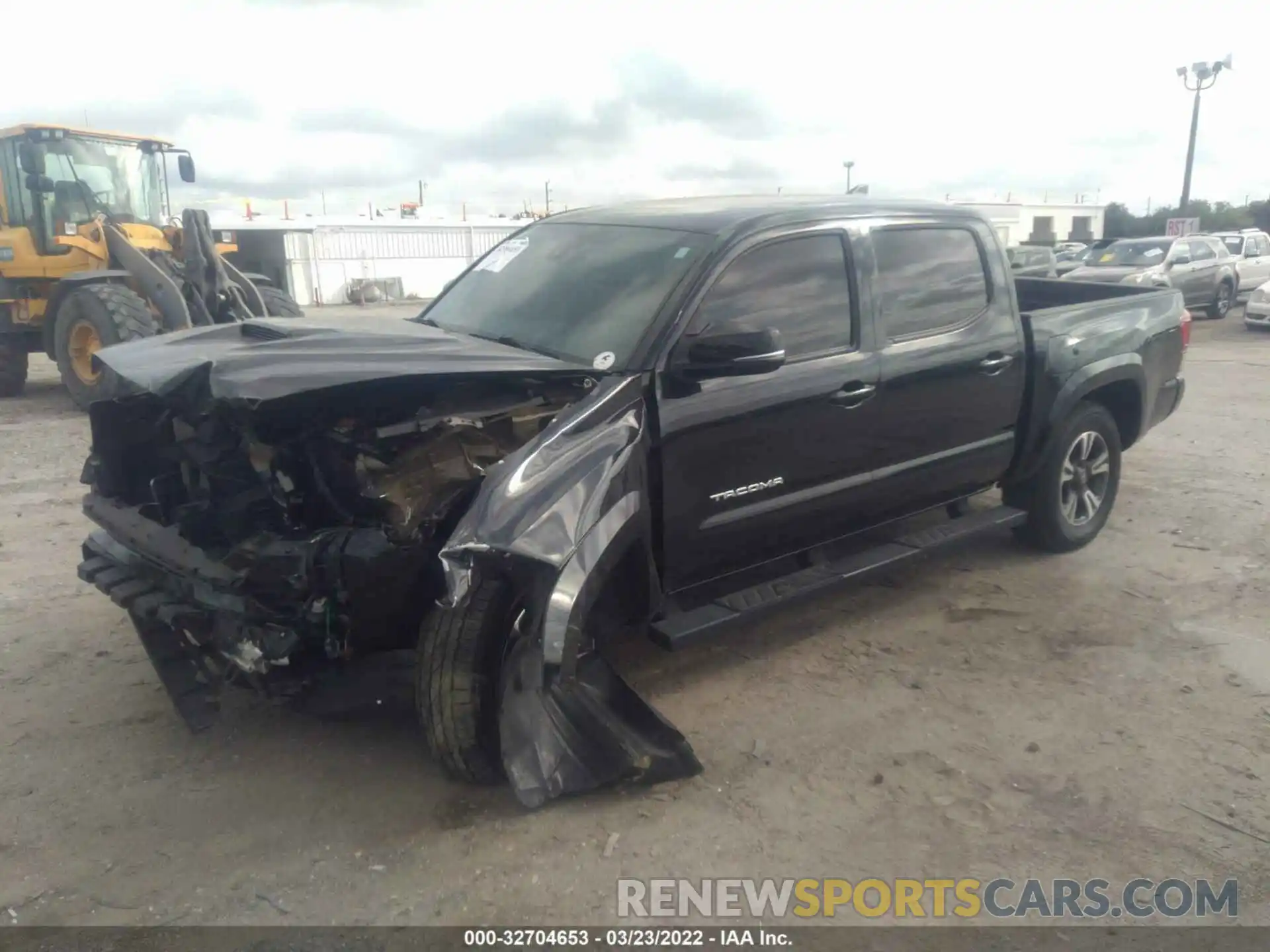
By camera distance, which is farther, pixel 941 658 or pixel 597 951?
pixel 941 658

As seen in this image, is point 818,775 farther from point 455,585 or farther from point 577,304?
point 577,304

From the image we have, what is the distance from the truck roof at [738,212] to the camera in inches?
160

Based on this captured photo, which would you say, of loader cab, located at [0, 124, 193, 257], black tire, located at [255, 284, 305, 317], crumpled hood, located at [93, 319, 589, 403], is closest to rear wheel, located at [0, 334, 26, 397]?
loader cab, located at [0, 124, 193, 257]

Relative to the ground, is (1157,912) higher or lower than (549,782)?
lower

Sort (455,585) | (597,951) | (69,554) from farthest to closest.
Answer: (69,554), (455,585), (597,951)

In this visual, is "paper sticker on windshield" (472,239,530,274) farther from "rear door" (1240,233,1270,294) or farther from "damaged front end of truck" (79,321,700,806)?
"rear door" (1240,233,1270,294)

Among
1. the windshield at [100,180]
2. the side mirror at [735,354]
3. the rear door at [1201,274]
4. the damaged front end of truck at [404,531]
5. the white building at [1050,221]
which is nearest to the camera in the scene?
the damaged front end of truck at [404,531]

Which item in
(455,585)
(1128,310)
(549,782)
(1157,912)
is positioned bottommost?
(1157,912)

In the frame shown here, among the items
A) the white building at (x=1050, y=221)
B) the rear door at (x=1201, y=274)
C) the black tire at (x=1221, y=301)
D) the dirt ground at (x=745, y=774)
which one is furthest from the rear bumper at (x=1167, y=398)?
the white building at (x=1050, y=221)

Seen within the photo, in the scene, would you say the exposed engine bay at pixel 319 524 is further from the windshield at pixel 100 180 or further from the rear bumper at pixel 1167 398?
the windshield at pixel 100 180

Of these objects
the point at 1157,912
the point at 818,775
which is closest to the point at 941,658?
the point at 818,775

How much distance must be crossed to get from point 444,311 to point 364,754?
6.85 feet

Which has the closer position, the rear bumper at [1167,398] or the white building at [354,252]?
the rear bumper at [1167,398]

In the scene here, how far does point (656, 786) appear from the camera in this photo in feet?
11.2
